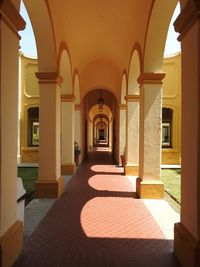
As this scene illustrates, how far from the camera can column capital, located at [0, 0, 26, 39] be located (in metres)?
3.64

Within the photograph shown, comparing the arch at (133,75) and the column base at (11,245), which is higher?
the arch at (133,75)

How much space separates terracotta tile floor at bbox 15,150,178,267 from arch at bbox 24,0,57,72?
3.84 m

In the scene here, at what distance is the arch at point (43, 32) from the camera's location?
6774mm

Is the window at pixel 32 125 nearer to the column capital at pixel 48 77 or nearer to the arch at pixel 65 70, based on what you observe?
the arch at pixel 65 70

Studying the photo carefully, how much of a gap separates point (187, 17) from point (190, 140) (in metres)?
1.62

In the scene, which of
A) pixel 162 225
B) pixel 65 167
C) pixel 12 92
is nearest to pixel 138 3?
pixel 12 92

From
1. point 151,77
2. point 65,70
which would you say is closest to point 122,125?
point 65,70

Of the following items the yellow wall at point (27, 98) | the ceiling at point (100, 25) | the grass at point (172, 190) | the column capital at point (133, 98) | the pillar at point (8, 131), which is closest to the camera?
the pillar at point (8, 131)

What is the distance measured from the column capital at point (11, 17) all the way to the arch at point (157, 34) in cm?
374

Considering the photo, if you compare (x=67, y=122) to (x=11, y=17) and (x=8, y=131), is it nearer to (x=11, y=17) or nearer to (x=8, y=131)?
(x=8, y=131)

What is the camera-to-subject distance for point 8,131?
4020 millimetres

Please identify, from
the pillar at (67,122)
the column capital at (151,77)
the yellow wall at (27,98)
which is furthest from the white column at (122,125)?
the column capital at (151,77)

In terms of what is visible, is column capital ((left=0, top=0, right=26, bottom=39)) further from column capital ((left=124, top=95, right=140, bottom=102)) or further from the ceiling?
column capital ((left=124, top=95, right=140, bottom=102))

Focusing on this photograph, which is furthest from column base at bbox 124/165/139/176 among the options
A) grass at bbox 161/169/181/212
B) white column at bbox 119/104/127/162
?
white column at bbox 119/104/127/162
